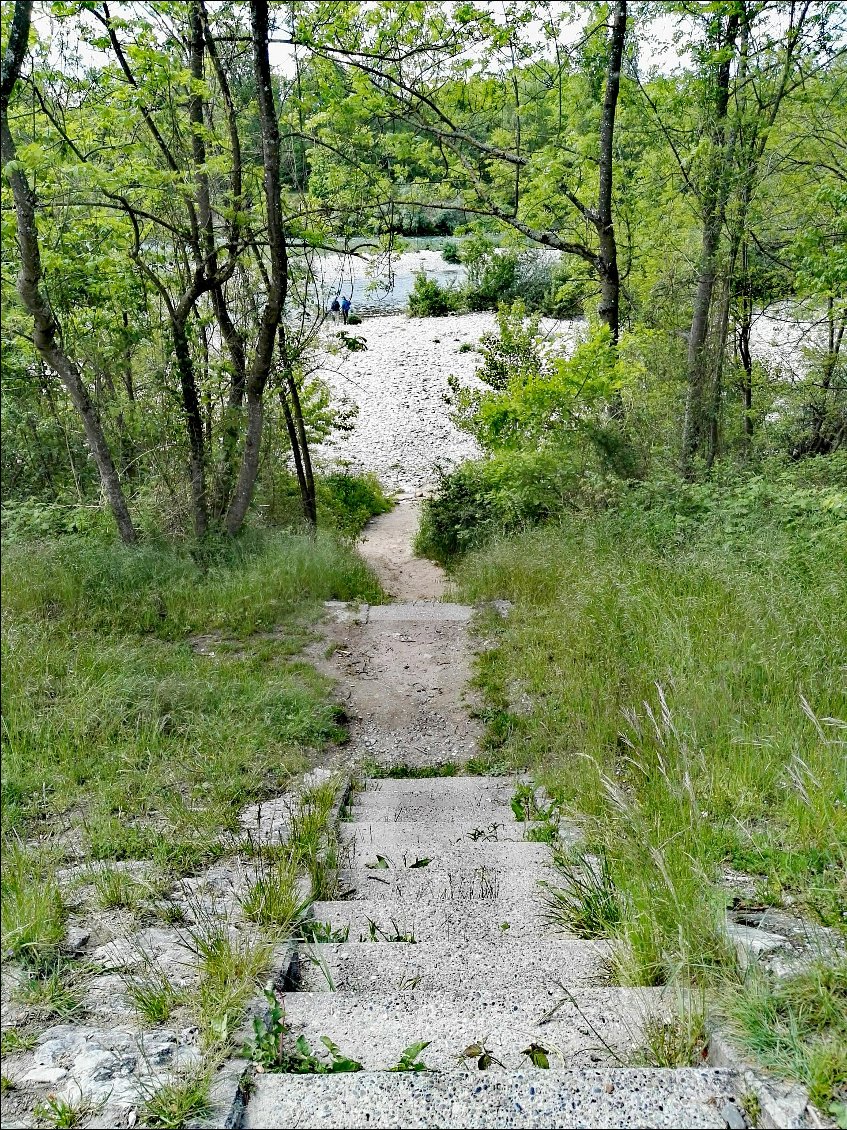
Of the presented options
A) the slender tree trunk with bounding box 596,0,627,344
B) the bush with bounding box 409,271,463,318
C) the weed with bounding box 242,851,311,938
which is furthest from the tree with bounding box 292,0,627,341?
the bush with bounding box 409,271,463,318

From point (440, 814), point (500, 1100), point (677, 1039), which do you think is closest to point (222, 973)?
point (500, 1100)

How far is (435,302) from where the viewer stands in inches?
1178

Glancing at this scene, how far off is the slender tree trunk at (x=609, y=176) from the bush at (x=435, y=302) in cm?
2029

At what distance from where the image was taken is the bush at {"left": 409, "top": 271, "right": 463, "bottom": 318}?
29.5 meters

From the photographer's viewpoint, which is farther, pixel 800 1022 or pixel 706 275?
pixel 706 275

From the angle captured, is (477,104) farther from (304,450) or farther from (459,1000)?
(459,1000)

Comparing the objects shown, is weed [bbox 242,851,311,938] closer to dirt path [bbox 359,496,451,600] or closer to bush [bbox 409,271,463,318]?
dirt path [bbox 359,496,451,600]

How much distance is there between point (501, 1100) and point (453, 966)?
68 cm

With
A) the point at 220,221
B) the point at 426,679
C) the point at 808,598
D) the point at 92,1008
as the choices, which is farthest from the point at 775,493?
the point at 92,1008

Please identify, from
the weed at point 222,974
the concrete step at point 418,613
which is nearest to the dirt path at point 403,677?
the concrete step at point 418,613

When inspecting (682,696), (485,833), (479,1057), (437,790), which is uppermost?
(479,1057)

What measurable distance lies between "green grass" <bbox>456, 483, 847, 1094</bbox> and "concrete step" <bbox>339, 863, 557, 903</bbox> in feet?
0.81

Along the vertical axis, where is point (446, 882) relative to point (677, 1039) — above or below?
below

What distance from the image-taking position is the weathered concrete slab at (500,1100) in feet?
5.30
